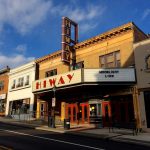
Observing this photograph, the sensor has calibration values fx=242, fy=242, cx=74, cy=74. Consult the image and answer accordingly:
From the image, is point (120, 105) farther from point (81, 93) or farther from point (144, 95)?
point (81, 93)

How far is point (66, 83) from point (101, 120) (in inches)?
234

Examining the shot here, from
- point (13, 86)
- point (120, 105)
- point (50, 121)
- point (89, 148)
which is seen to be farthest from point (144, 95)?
point (13, 86)

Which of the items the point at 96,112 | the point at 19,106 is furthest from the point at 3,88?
the point at 96,112

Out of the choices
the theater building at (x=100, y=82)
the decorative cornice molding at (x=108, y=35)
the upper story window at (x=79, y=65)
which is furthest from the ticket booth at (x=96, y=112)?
the decorative cornice molding at (x=108, y=35)

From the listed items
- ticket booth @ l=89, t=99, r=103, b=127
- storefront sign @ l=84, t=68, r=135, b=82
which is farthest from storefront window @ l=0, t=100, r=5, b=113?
storefront sign @ l=84, t=68, r=135, b=82

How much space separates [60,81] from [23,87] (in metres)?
14.3

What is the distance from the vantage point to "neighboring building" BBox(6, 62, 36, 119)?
39031 mm

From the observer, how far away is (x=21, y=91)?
41250 mm

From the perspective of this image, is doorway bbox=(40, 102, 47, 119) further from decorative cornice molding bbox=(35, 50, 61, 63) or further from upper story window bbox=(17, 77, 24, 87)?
upper story window bbox=(17, 77, 24, 87)

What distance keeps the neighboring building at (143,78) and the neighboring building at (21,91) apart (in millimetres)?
19080

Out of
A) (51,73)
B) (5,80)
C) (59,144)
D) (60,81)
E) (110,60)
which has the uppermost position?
(5,80)

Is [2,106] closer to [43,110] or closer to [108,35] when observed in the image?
[43,110]

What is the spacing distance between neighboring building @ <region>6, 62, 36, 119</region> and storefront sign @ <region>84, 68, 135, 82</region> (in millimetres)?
15427

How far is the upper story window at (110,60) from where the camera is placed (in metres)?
27.5
